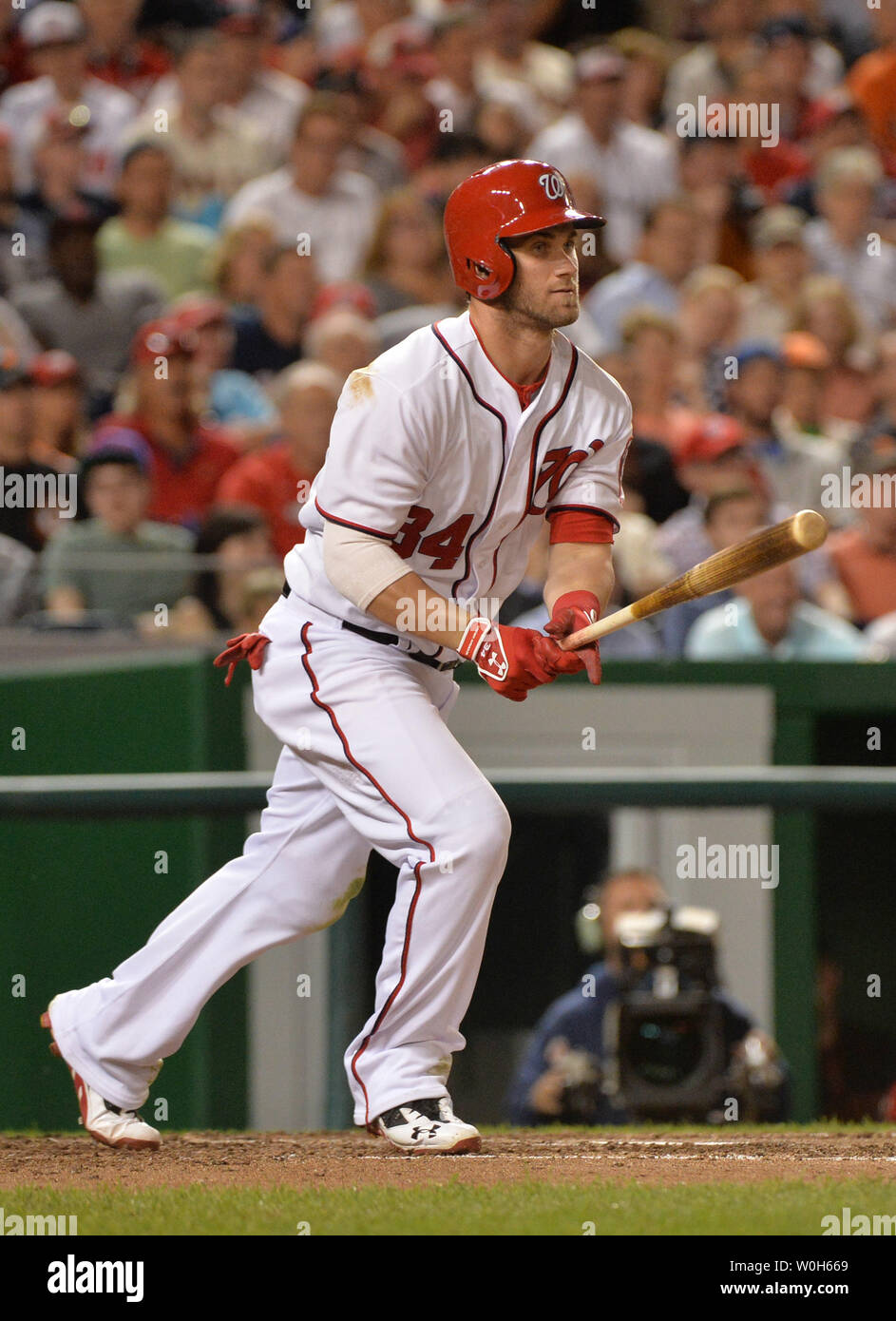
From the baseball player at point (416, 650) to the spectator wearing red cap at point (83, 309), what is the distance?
4.26 m

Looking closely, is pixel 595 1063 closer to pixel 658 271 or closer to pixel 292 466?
pixel 292 466

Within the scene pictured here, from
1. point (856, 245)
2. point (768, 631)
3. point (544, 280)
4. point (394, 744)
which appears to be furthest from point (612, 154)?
point (394, 744)

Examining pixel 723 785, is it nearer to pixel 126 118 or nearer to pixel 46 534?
pixel 46 534

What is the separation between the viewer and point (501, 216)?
12.1 ft

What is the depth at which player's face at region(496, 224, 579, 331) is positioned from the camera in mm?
3717

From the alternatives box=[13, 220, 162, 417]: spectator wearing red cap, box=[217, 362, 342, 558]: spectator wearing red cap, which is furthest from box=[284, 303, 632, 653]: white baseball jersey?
box=[13, 220, 162, 417]: spectator wearing red cap

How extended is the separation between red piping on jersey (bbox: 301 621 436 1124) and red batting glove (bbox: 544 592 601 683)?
1.38 ft

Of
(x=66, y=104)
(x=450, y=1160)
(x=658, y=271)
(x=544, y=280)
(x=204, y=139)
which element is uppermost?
(x=66, y=104)

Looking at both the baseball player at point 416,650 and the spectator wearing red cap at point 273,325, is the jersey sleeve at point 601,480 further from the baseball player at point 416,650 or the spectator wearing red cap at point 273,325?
the spectator wearing red cap at point 273,325

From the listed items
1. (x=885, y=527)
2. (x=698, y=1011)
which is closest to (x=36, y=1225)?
(x=698, y=1011)

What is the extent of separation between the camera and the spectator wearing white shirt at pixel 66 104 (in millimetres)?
8898

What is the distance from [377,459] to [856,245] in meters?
6.39
